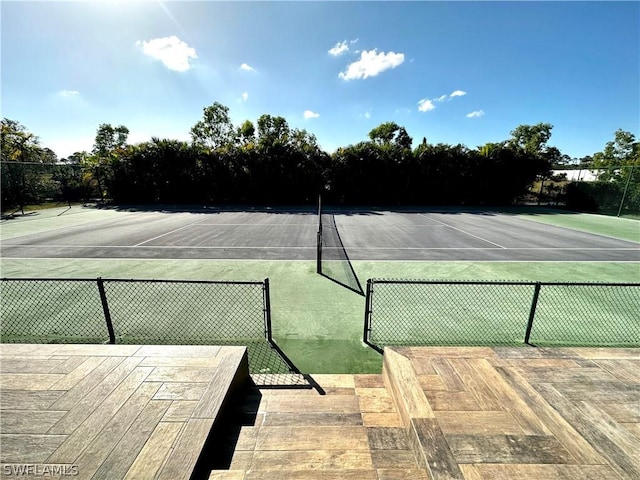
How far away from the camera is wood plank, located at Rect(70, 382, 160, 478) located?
1798 mm

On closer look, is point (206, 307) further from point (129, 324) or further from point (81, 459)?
point (81, 459)

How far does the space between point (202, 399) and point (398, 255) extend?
7.18m

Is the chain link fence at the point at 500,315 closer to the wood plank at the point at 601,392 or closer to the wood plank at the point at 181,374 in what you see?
the wood plank at the point at 601,392

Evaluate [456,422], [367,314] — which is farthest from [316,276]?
[456,422]

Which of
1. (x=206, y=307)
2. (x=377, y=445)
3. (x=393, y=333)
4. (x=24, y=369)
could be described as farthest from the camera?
(x=206, y=307)

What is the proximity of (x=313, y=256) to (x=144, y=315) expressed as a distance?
4695 mm

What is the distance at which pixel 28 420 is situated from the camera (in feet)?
7.04

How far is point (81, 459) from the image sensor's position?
71.9 inches

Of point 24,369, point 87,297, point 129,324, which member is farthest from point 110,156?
point 24,369

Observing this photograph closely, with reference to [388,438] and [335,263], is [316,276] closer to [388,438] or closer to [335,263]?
[335,263]

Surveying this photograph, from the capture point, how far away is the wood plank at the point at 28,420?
2.06m

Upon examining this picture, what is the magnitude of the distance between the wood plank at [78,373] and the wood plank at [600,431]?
4.39m

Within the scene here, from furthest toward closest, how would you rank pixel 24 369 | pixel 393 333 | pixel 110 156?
pixel 110 156
pixel 393 333
pixel 24 369

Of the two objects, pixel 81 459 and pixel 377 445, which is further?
pixel 377 445
